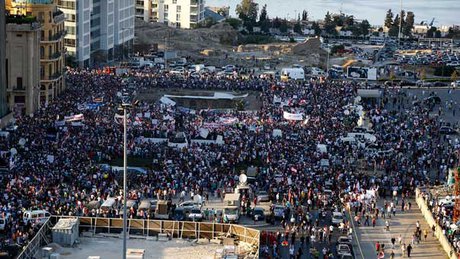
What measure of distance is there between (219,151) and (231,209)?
1020 cm

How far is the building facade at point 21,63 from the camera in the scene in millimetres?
55406

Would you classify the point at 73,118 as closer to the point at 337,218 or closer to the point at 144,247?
the point at 337,218

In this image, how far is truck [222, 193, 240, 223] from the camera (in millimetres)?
35969

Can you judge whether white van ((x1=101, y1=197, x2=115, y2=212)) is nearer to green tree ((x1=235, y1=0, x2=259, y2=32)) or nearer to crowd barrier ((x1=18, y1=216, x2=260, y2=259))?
crowd barrier ((x1=18, y1=216, x2=260, y2=259))

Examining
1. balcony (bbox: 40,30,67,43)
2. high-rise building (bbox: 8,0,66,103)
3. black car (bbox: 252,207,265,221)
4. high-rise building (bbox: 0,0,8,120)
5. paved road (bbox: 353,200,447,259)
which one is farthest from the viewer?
balcony (bbox: 40,30,67,43)

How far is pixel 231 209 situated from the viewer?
119 ft

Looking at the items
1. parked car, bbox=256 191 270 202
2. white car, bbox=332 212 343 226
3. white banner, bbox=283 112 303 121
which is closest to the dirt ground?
white banner, bbox=283 112 303 121

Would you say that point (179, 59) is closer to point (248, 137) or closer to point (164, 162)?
point (248, 137)

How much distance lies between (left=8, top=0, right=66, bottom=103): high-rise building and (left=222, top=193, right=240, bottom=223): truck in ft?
79.6

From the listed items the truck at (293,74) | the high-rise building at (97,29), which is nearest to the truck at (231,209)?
the truck at (293,74)

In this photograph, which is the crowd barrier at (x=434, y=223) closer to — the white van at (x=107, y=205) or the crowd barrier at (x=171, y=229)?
the white van at (x=107, y=205)

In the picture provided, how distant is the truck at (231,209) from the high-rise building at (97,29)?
37.9m

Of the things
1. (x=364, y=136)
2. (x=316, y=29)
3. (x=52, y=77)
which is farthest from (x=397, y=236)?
(x=316, y=29)

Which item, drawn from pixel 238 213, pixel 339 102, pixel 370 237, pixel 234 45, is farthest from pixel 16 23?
pixel 234 45
